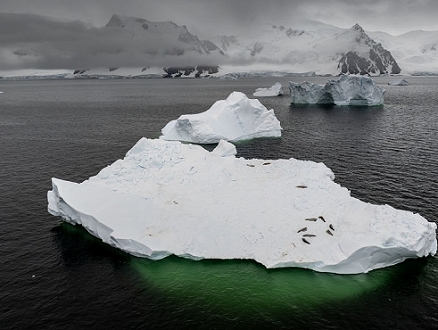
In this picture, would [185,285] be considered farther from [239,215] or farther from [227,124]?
[227,124]

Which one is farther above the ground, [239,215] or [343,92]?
[343,92]

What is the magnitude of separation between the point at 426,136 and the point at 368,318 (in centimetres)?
5954

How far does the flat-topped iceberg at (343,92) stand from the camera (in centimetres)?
11169

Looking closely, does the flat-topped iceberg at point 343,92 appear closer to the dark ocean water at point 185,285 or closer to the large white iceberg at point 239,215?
the dark ocean water at point 185,285

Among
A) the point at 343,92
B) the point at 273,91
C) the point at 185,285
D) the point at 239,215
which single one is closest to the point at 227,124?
the point at 239,215

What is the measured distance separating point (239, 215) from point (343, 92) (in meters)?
95.0

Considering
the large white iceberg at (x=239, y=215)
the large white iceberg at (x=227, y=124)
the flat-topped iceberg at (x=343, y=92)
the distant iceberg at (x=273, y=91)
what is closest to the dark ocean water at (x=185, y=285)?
the large white iceberg at (x=239, y=215)

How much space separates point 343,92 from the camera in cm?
11488

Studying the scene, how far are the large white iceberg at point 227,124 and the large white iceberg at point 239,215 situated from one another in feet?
A: 79.8

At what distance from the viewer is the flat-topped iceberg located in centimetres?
11169

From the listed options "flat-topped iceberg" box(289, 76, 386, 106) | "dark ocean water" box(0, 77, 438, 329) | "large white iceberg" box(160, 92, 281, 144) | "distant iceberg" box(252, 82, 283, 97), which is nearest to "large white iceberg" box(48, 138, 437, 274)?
"dark ocean water" box(0, 77, 438, 329)

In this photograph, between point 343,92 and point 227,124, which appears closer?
point 227,124

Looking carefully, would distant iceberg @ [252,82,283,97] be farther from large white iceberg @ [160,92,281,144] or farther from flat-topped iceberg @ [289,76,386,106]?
large white iceberg @ [160,92,281,144]

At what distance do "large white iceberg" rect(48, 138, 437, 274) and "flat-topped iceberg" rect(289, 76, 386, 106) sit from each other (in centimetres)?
7996
